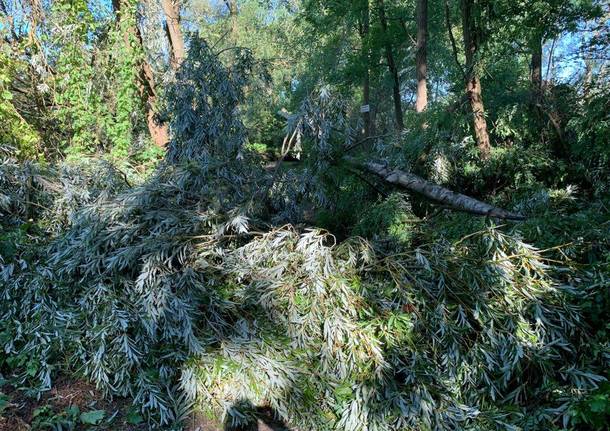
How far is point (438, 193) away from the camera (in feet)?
15.1

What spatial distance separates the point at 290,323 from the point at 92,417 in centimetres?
138

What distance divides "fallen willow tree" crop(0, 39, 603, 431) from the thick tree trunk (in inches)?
38.5

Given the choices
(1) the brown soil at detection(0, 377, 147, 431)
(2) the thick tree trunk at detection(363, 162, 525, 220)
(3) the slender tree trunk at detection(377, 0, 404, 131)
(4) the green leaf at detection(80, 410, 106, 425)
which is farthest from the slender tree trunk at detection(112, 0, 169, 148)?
(3) the slender tree trunk at detection(377, 0, 404, 131)

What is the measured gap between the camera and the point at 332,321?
2830 mm

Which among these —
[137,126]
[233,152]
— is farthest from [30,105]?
[233,152]

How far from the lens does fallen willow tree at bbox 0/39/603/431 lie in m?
2.58

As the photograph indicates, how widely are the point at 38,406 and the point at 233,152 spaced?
116 inches

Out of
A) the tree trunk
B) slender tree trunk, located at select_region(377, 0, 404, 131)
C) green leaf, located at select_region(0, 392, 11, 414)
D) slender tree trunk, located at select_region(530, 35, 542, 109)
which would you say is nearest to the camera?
green leaf, located at select_region(0, 392, 11, 414)

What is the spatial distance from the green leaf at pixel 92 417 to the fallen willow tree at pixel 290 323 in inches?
7.8

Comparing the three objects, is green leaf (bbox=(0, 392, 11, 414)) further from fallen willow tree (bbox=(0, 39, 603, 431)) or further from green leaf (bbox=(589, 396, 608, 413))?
green leaf (bbox=(589, 396, 608, 413))

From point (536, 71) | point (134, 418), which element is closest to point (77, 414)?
point (134, 418)

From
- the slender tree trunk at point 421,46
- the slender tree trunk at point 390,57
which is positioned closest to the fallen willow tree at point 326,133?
the slender tree trunk at point 421,46

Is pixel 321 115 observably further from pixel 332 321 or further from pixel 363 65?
pixel 363 65

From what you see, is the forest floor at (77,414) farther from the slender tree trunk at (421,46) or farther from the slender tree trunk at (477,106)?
the slender tree trunk at (421,46)
